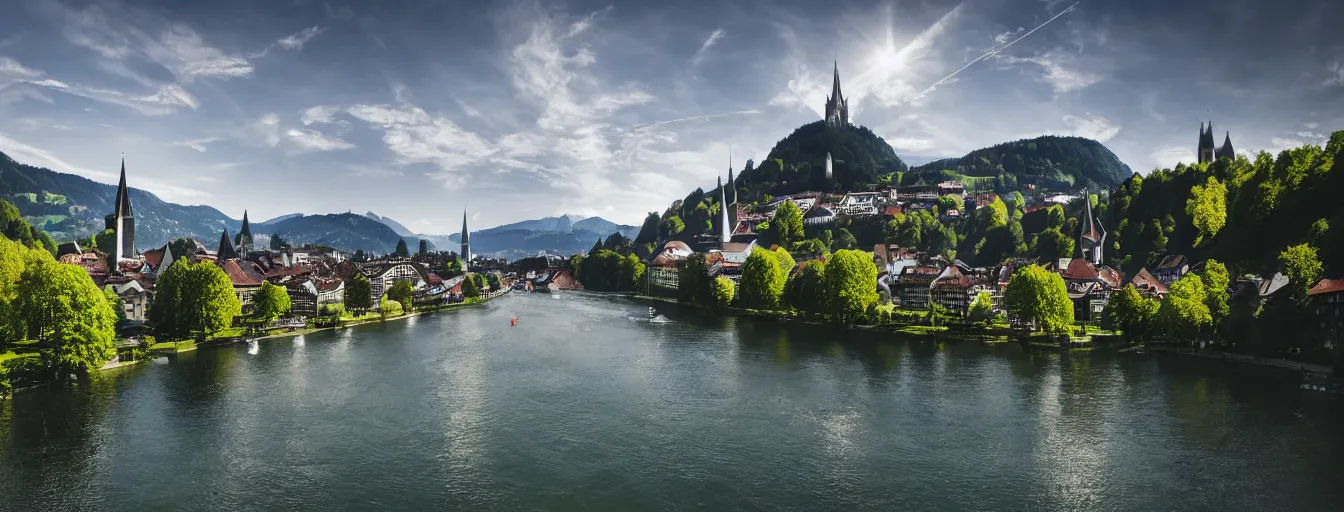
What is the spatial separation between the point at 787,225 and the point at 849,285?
236 feet

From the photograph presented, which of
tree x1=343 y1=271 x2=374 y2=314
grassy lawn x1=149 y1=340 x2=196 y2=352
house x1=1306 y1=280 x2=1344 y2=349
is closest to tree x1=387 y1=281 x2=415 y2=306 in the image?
tree x1=343 y1=271 x2=374 y2=314

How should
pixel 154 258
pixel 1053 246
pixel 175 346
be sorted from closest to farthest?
1. pixel 175 346
2. pixel 1053 246
3. pixel 154 258

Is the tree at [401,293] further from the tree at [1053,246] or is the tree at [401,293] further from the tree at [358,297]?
the tree at [1053,246]

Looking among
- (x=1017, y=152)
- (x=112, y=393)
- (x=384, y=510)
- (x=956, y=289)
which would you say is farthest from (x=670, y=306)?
(x=1017, y=152)

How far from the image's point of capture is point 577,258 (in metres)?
171

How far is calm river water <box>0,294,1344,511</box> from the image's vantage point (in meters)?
21.0

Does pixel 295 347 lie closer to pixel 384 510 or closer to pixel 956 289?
pixel 384 510

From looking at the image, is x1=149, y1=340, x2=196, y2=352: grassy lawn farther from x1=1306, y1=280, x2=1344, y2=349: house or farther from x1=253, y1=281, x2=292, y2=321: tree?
x1=1306, y1=280, x2=1344, y2=349: house

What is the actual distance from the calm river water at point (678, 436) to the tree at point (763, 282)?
30060 mm

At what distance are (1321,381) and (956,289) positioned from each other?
128ft

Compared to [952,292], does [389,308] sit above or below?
below

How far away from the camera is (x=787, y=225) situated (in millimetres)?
133625

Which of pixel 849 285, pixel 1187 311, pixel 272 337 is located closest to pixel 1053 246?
pixel 849 285

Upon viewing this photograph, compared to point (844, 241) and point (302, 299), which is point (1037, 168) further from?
point (302, 299)
